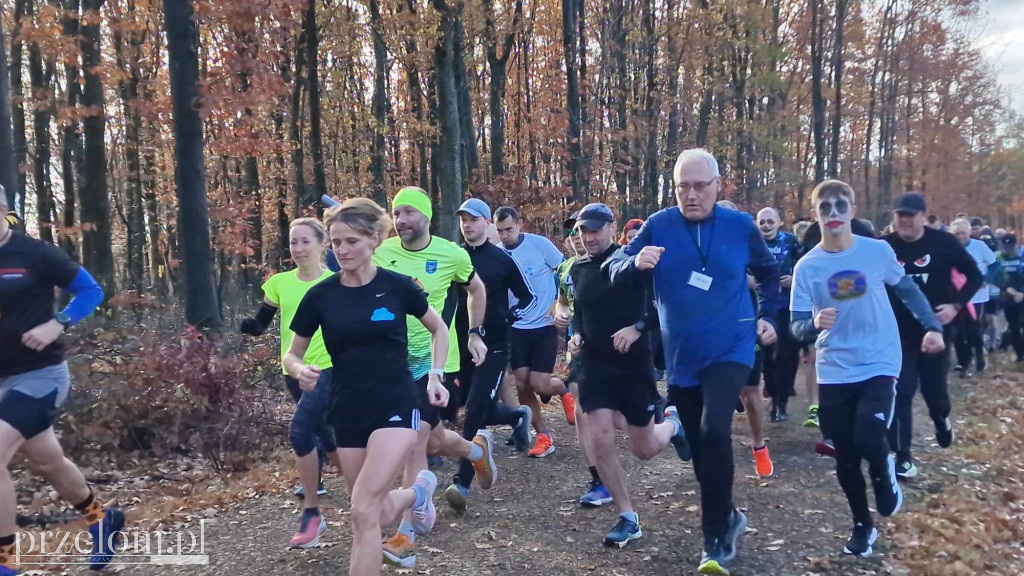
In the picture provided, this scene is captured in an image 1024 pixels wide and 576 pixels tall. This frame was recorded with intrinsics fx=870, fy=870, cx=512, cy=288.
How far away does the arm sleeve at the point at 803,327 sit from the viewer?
5695 millimetres

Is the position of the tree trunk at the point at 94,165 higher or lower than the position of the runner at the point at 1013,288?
higher

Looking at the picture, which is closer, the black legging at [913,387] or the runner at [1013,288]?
the black legging at [913,387]

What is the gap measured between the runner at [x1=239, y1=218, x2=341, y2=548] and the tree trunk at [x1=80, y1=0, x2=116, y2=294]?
12198mm

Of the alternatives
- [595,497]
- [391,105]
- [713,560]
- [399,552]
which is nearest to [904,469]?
[595,497]

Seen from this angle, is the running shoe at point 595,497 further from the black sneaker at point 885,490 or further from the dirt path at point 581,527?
the black sneaker at point 885,490

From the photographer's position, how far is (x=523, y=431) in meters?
8.69

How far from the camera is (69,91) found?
21.0m

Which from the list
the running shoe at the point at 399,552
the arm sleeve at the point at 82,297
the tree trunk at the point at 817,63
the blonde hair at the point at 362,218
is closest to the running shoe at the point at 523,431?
the running shoe at the point at 399,552

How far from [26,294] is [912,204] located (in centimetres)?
667

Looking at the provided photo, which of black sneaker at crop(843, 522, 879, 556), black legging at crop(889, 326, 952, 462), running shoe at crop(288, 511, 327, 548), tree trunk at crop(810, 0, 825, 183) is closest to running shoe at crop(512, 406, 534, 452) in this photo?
running shoe at crop(288, 511, 327, 548)

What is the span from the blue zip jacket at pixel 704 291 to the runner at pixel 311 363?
7.45 feet

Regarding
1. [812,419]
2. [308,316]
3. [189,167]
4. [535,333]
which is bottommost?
[812,419]

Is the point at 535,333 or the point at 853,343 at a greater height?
the point at 853,343

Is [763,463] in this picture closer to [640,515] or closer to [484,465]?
[640,515]
